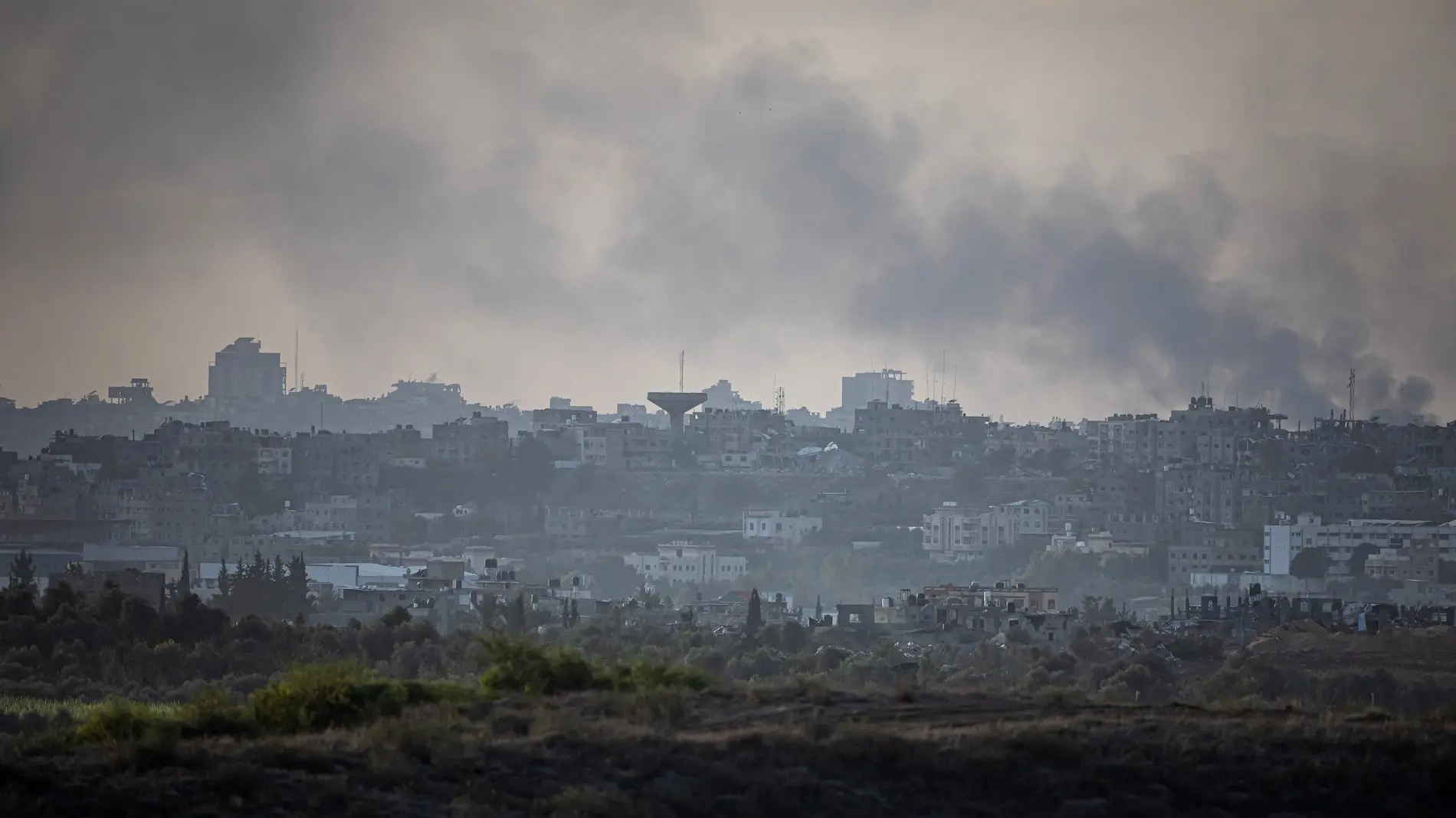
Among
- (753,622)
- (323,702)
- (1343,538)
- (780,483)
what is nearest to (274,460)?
(780,483)

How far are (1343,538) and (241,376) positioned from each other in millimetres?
86823

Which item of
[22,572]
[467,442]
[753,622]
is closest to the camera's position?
[753,622]

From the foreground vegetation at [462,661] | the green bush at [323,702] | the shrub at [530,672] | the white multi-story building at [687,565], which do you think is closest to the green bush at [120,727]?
the green bush at [323,702]

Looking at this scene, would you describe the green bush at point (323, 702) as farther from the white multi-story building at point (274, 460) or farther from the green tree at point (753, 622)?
the white multi-story building at point (274, 460)

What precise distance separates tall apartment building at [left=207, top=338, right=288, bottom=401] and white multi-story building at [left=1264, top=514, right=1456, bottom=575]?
82593 mm

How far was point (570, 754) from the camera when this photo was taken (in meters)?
14.3

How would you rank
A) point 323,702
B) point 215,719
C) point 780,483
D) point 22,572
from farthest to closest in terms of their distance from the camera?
1. point 780,483
2. point 22,572
3. point 323,702
4. point 215,719

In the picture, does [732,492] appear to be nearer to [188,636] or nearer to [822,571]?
[822,571]

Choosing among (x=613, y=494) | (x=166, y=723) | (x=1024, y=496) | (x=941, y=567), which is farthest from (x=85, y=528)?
(x=166, y=723)

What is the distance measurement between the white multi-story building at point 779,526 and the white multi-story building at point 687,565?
23.0 ft

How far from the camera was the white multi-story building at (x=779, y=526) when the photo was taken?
103688 mm

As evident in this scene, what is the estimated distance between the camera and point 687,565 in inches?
3676

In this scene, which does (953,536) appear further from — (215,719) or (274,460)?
(215,719)

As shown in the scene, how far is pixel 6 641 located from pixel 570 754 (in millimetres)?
29346
